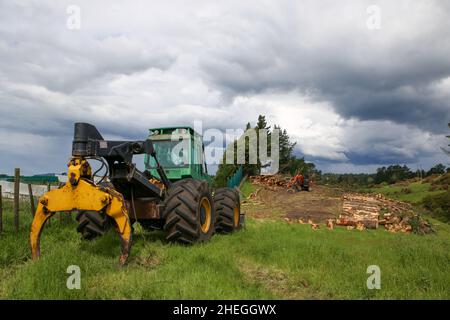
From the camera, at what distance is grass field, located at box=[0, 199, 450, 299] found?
470 cm

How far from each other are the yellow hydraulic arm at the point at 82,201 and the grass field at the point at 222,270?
53cm

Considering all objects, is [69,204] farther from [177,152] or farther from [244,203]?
[244,203]

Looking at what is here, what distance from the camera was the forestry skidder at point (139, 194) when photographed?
229 inches

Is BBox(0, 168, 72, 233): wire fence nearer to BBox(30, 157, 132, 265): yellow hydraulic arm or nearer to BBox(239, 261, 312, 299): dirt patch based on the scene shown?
BBox(30, 157, 132, 265): yellow hydraulic arm

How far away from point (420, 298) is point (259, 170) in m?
31.7

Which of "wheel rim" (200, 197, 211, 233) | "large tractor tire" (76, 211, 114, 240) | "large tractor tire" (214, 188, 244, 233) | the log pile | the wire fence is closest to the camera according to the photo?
"large tractor tire" (76, 211, 114, 240)

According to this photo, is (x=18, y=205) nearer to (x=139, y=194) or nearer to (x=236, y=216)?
(x=139, y=194)

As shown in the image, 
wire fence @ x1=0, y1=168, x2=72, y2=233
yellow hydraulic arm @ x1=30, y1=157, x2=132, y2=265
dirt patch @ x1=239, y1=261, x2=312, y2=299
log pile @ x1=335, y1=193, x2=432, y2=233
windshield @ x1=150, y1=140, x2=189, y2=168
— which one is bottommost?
log pile @ x1=335, y1=193, x2=432, y2=233

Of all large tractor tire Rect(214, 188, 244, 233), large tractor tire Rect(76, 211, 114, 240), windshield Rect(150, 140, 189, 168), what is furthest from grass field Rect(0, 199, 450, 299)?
windshield Rect(150, 140, 189, 168)

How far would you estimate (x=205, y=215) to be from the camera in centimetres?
815

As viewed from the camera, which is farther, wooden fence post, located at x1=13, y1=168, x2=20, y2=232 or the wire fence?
the wire fence

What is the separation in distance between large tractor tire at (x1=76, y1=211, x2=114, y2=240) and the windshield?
6.17ft

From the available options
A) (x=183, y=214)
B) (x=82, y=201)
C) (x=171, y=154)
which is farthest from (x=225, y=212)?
(x=82, y=201)

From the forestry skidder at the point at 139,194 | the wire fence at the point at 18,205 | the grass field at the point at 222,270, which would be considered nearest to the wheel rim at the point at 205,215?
the forestry skidder at the point at 139,194
